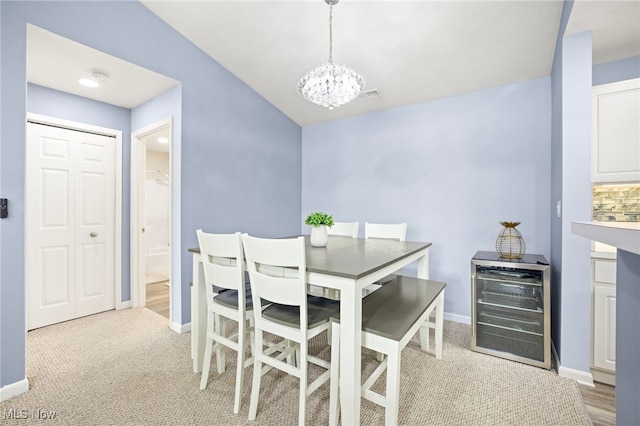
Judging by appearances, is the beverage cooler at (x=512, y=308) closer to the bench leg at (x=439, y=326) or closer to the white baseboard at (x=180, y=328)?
the bench leg at (x=439, y=326)

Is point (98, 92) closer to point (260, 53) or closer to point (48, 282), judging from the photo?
point (260, 53)

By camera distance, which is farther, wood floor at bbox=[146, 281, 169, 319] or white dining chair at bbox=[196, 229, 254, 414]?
wood floor at bbox=[146, 281, 169, 319]

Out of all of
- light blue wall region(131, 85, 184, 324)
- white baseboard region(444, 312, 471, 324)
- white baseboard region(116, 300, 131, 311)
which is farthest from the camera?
white baseboard region(116, 300, 131, 311)

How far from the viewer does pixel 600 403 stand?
179 centimetres

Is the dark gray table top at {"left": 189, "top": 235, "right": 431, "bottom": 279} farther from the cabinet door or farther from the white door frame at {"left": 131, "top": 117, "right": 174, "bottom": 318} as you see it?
the white door frame at {"left": 131, "top": 117, "right": 174, "bottom": 318}

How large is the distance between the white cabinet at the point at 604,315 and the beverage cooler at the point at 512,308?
0.27 meters

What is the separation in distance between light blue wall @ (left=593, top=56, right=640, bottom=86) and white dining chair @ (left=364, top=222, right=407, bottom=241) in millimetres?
1875

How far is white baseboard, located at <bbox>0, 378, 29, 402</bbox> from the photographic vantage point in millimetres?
1789

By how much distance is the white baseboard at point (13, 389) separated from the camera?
5.87 ft

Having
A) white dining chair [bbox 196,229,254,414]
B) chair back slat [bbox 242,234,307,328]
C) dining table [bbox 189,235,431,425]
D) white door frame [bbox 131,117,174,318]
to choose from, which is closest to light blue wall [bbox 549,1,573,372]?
dining table [bbox 189,235,431,425]

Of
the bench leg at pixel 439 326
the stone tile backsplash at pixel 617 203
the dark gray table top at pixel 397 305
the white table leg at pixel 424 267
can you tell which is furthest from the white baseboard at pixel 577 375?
the stone tile backsplash at pixel 617 203

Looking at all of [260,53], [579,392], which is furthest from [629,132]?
[260,53]

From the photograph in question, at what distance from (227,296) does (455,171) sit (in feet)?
8.39

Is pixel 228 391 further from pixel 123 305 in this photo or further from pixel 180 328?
pixel 123 305
